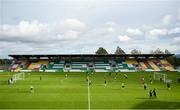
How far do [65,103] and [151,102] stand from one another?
32.7 ft

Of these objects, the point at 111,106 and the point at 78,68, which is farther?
the point at 78,68

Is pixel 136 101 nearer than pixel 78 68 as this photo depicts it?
Yes

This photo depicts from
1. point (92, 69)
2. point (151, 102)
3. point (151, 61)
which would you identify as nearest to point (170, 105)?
point (151, 102)

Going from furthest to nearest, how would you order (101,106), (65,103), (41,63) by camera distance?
(41,63) → (65,103) → (101,106)

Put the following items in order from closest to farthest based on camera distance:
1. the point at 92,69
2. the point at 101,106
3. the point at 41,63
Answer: the point at 101,106, the point at 92,69, the point at 41,63

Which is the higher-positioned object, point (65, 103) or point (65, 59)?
point (65, 59)

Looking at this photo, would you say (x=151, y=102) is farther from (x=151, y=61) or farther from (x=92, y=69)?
(x=151, y=61)

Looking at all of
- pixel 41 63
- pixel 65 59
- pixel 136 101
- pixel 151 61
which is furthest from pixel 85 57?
pixel 136 101

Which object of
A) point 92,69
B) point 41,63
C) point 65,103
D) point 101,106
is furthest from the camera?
point 41,63

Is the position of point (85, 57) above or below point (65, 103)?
above

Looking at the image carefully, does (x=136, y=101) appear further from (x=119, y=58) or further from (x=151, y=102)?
(x=119, y=58)

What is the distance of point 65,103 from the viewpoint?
29.3 meters

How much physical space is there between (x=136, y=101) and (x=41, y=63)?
244ft

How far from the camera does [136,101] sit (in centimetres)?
3047
